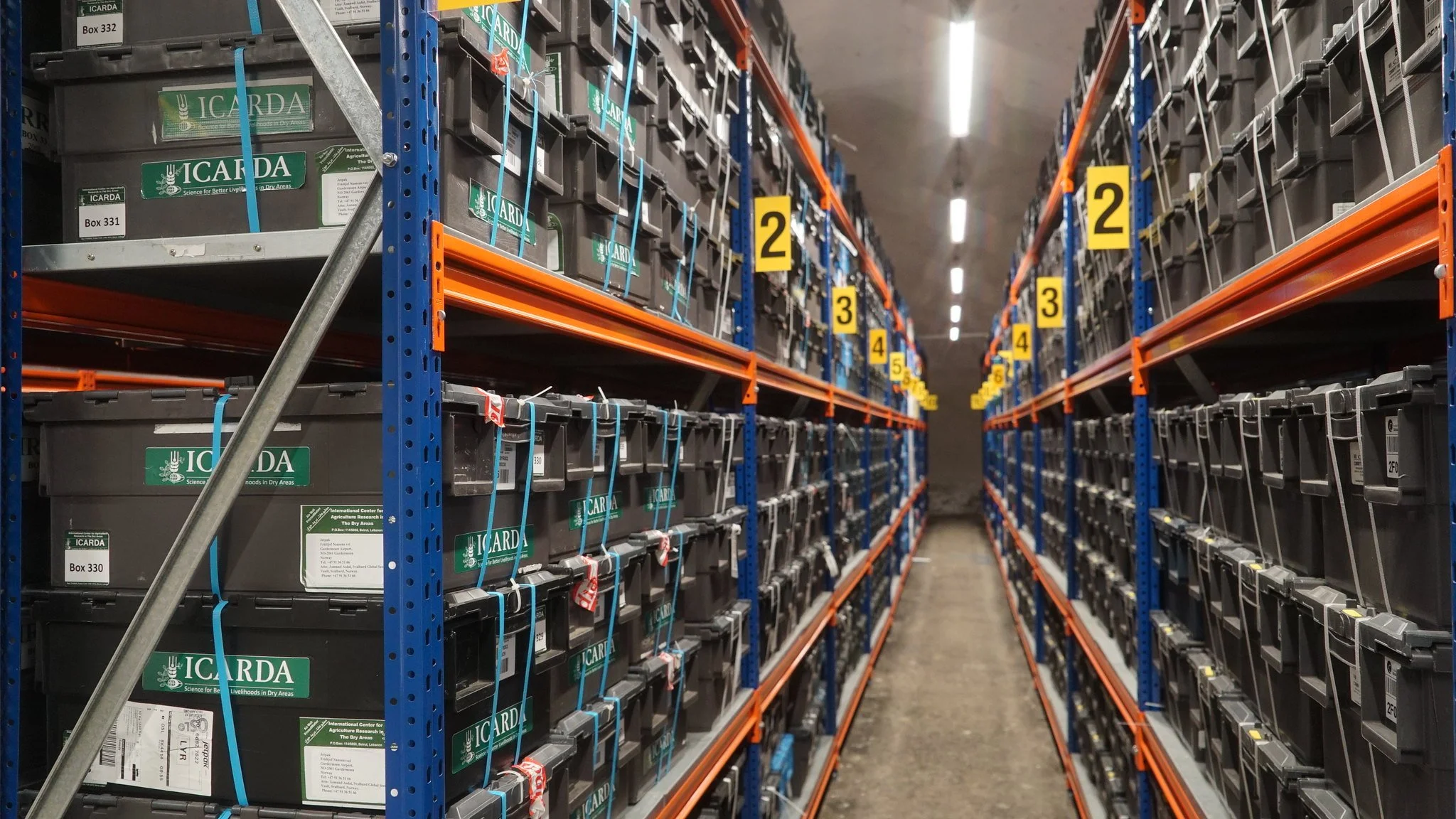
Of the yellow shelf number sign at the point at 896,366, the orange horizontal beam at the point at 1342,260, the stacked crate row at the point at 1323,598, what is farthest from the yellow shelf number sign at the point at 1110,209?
the yellow shelf number sign at the point at 896,366

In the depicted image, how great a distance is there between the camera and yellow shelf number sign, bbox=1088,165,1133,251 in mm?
3338

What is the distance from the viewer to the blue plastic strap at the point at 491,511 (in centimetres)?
161

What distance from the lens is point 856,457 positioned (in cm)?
729

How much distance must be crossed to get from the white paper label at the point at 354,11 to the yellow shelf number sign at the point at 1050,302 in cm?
478

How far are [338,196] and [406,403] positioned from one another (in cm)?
40

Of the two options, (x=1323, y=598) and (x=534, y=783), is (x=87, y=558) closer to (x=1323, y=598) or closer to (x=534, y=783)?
(x=534, y=783)

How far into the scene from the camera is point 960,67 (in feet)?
22.9

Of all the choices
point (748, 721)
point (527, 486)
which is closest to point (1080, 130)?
point (748, 721)

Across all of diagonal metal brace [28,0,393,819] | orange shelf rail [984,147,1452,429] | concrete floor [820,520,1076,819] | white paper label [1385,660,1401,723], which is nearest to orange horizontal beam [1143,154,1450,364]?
orange shelf rail [984,147,1452,429]

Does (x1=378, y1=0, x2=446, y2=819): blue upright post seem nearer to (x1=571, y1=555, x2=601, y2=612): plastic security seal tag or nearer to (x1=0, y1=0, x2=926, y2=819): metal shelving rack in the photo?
(x1=0, y1=0, x2=926, y2=819): metal shelving rack

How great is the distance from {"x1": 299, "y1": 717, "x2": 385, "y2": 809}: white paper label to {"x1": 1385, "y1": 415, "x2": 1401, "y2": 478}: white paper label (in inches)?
62.2

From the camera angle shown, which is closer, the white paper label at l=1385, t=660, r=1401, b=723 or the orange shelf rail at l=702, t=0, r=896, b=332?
the white paper label at l=1385, t=660, r=1401, b=723

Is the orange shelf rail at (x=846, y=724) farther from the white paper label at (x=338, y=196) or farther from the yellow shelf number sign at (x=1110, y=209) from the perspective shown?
the white paper label at (x=338, y=196)

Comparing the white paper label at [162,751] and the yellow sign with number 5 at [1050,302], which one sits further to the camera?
the yellow sign with number 5 at [1050,302]
